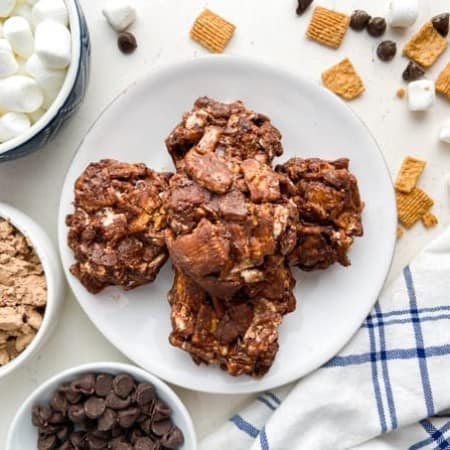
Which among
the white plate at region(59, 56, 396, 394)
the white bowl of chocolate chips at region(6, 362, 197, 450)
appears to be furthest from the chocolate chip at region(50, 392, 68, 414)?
the white plate at region(59, 56, 396, 394)

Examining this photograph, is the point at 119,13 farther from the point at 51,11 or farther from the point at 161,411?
the point at 161,411

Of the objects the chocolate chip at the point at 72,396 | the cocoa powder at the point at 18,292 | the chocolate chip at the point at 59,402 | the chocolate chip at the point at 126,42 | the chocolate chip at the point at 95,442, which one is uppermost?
the chocolate chip at the point at 126,42

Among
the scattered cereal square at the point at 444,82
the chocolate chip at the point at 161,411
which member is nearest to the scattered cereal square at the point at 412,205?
the scattered cereal square at the point at 444,82

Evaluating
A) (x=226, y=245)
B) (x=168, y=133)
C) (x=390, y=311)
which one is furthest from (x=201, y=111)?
(x=390, y=311)

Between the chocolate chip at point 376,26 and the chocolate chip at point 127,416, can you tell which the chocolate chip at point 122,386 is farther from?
the chocolate chip at point 376,26

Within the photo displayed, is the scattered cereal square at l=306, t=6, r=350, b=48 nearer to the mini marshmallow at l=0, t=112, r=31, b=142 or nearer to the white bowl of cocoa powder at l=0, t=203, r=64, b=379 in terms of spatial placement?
the mini marshmallow at l=0, t=112, r=31, b=142

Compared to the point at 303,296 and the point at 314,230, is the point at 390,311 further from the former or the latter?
the point at 314,230
